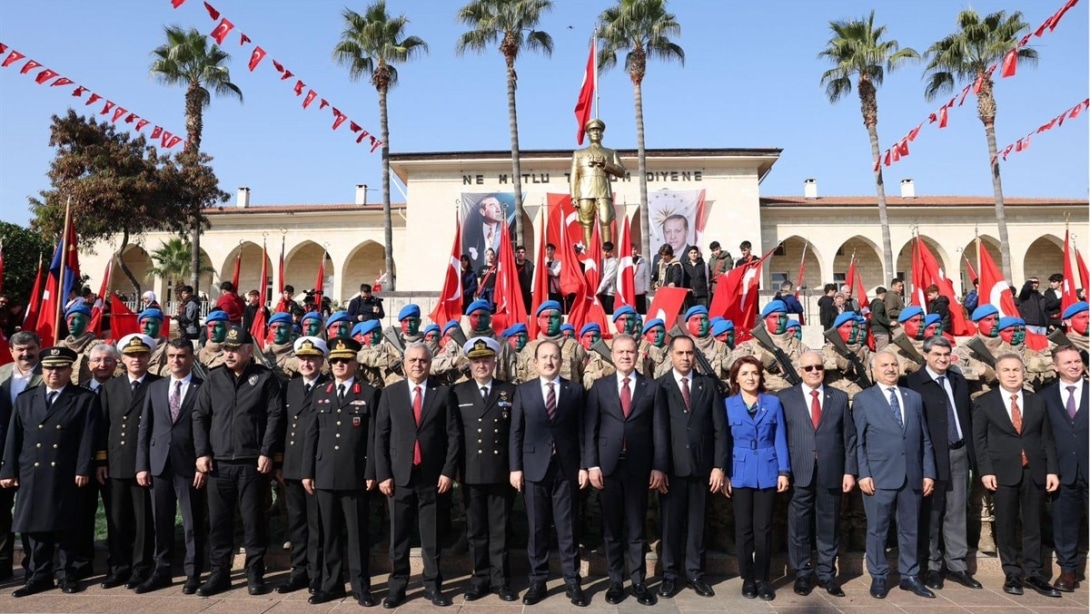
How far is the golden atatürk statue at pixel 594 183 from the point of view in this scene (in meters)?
15.4

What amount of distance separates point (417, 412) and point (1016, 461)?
489 cm

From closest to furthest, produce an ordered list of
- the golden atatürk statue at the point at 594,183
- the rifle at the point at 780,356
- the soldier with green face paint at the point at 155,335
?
the rifle at the point at 780,356, the soldier with green face paint at the point at 155,335, the golden atatürk statue at the point at 594,183

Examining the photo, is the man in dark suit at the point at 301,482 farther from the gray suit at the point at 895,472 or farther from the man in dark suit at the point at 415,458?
the gray suit at the point at 895,472

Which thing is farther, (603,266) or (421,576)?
(603,266)

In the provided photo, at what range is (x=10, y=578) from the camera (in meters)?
5.79

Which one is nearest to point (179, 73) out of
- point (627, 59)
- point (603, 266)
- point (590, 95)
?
point (627, 59)

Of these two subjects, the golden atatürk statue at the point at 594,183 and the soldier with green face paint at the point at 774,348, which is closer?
the soldier with green face paint at the point at 774,348

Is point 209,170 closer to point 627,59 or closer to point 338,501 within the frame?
point 627,59

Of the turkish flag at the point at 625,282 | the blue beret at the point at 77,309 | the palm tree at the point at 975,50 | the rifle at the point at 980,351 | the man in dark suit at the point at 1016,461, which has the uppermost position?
the palm tree at the point at 975,50

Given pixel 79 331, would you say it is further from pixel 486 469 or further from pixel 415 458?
pixel 486 469

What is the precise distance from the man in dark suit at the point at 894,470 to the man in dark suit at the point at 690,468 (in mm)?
1169

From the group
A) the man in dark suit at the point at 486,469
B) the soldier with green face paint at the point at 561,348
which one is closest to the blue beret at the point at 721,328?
the soldier with green face paint at the point at 561,348

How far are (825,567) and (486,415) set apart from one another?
295cm

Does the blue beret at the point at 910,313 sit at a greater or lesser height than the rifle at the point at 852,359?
greater
